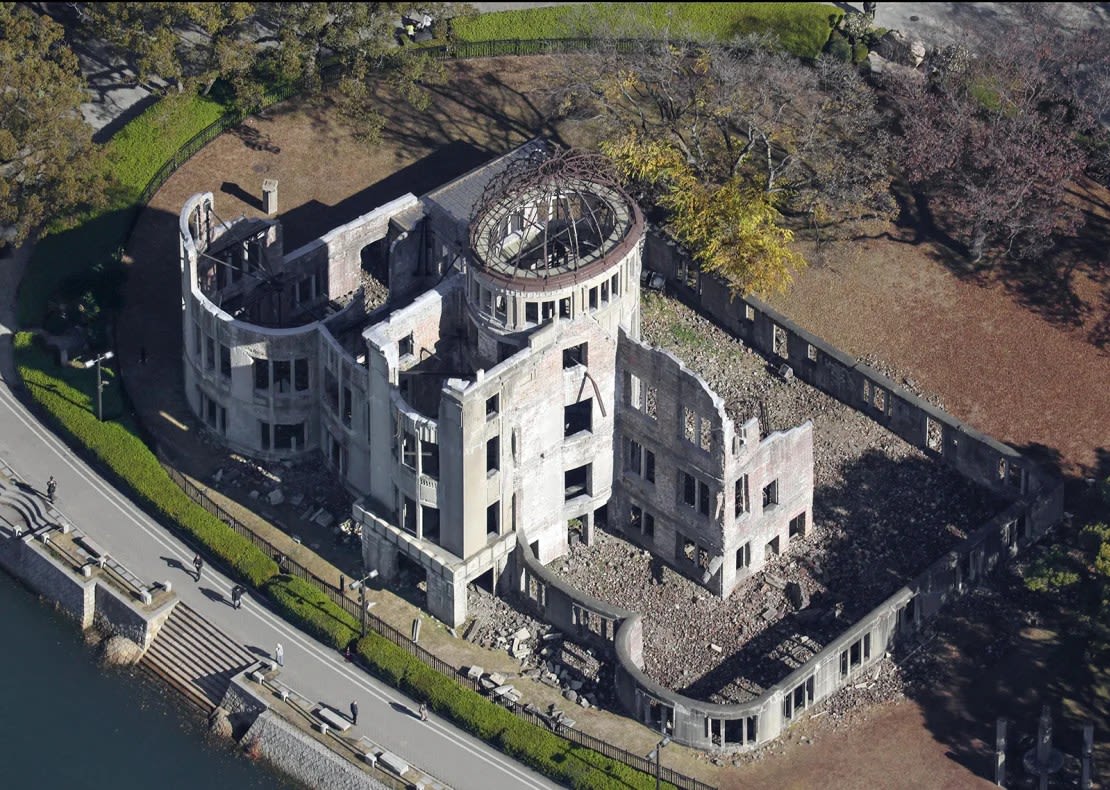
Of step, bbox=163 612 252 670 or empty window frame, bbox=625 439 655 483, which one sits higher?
empty window frame, bbox=625 439 655 483

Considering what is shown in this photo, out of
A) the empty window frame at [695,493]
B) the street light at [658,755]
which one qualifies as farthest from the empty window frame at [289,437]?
the street light at [658,755]

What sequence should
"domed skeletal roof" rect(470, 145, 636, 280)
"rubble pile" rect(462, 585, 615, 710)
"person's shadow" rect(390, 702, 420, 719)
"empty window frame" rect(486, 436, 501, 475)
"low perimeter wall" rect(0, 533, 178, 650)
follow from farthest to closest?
1. "low perimeter wall" rect(0, 533, 178, 650)
2. "empty window frame" rect(486, 436, 501, 475)
3. "rubble pile" rect(462, 585, 615, 710)
4. "domed skeletal roof" rect(470, 145, 636, 280)
5. "person's shadow" rect(390, 702, 420, 719)

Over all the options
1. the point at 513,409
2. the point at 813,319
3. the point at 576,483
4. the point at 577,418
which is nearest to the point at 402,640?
the point at 576,483

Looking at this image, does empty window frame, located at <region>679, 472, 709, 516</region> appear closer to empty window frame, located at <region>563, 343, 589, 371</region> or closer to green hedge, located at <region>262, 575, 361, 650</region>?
empty window frame, located at <region>563, 343, 589, 371</region>

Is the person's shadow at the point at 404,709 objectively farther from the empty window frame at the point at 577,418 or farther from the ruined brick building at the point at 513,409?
the empty window frame at the point at 577,418

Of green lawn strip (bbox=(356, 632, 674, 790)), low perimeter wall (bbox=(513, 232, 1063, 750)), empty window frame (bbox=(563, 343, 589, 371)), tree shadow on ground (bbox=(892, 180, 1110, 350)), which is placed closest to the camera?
green lawn strip (bbox=(356, 632, 674, 790))

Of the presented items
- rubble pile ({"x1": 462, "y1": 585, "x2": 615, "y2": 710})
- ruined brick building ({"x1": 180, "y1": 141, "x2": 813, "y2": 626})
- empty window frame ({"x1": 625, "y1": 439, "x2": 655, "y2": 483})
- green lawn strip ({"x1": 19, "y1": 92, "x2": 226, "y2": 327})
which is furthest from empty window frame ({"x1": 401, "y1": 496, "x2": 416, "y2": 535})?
green lawn strip ({"x1": 19, "y1": 92, "x2": 226, "y2": 327})

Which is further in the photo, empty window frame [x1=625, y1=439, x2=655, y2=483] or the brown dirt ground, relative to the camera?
empty window frame [x1=625, y1=439, x2=655, y2=483]
